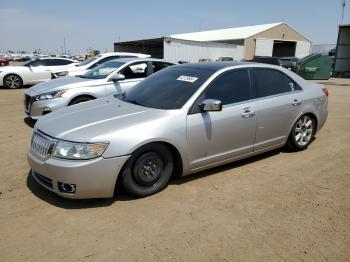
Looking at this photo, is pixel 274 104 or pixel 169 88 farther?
pixel 274 104

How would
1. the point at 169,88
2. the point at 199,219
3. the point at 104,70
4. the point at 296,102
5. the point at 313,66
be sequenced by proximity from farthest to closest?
the point at 313,66 < the point at 104,70 < the point at 296,102 < the point at 169,88 < the point at 199,219

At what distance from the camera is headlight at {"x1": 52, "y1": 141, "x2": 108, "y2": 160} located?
3398 mm

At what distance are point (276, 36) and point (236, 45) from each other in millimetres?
10523

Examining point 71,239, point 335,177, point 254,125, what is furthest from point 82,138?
→ point 335,177

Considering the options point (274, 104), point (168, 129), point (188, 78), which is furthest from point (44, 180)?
point (274, 104)

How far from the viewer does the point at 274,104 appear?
15.8 feet

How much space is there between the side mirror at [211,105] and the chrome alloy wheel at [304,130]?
6.44ft

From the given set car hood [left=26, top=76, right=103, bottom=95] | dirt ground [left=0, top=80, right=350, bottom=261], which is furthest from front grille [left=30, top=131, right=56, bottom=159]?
car hood [left=26, top=76, right=103, bottom=95]

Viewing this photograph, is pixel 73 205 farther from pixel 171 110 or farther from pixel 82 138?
pixel 171 110

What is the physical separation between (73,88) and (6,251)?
470 cm

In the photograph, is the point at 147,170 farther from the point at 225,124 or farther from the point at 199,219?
the point at 225,124

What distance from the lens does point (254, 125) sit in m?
4.58

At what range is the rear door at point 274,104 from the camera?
471cm

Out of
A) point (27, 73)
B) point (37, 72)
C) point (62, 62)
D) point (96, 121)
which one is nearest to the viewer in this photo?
point (96, 121)
